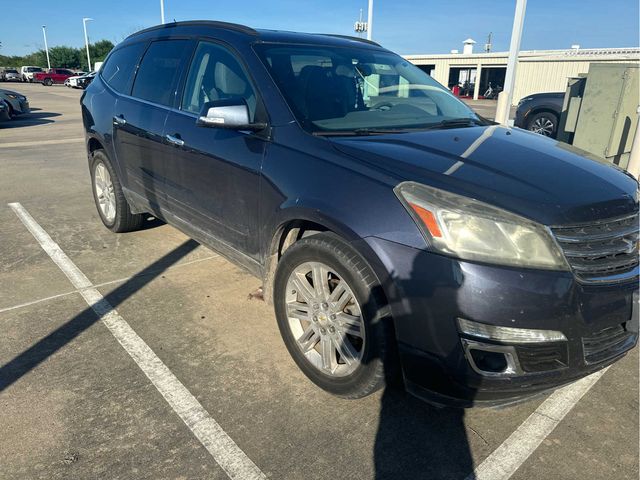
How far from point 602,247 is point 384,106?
64.8 inches

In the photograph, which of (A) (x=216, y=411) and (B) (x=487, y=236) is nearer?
(B) (x=487, y=236)

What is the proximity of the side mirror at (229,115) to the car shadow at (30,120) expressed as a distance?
1556 centimetres

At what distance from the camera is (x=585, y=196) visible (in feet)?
7.45

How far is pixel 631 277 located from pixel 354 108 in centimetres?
179

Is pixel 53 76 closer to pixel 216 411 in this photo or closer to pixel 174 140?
pixel 174 140

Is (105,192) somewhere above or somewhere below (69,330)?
above

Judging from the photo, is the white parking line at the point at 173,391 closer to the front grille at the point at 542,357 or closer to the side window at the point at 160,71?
the front grille at the point at 542,357

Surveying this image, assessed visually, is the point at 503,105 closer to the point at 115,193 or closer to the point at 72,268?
the point at 115,193

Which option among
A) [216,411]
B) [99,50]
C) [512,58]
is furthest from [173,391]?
[99,50]

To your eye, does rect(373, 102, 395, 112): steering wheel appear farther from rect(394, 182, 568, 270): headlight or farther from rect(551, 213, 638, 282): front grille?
rect(551, 213, 638, 282): front grille

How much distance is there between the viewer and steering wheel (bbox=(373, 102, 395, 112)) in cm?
329

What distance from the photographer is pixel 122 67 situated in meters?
4.76

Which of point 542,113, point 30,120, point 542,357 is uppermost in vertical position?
point 542,113

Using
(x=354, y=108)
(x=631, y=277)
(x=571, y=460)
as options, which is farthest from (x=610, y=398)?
(x=354, y=108)
